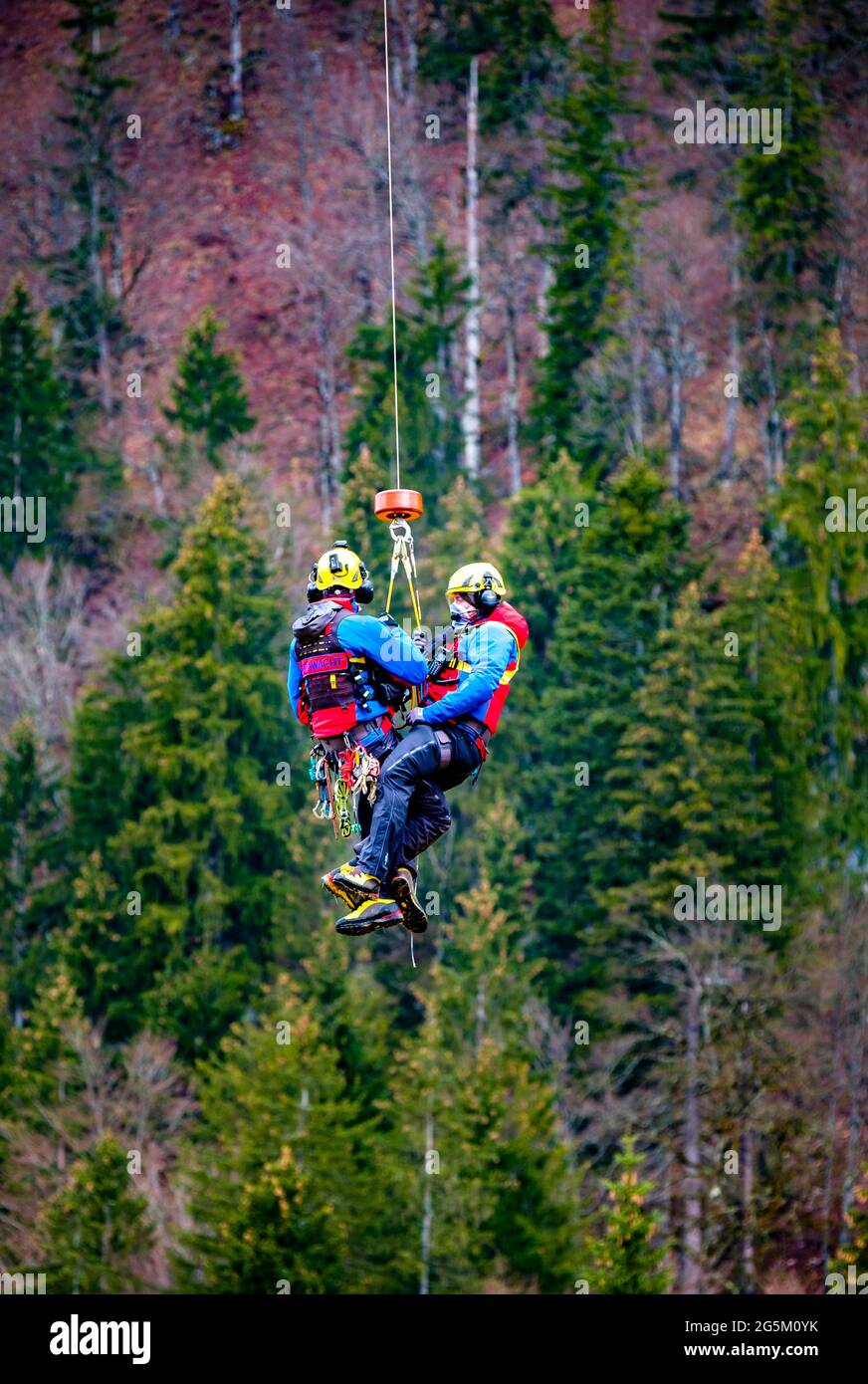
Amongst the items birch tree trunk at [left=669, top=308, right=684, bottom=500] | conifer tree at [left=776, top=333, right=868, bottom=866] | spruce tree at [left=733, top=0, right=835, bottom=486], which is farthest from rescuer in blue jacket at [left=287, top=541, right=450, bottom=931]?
spruce tree at [left=733, top=0, right=835, bottom=486]

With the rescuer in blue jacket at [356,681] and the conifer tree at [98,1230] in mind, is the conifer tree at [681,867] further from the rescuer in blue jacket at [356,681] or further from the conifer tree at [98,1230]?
the rescuer in blue jacket at [356,681]

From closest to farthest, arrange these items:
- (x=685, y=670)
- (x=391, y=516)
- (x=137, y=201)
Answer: (x=391, y=516)
(x=685, y=670)
(x=137, y=201)

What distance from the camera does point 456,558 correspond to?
156ft

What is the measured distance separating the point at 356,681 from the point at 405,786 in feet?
2.38

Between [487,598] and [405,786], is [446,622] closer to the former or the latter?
[487,598]

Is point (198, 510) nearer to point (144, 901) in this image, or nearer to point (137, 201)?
point (144, 901)

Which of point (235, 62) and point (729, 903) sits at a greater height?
point (235, 62)

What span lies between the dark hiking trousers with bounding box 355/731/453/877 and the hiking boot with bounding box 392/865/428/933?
6cm

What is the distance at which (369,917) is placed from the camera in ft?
48.6

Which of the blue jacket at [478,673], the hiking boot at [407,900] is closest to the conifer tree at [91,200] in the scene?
the blue jacket at [478,673]

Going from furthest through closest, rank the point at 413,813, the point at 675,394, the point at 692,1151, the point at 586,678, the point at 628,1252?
the point at 675,394, the point at 586,678, the point at 692,1151, the point at 628,1252, the point at 413,813

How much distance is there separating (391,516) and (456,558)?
33060mm
